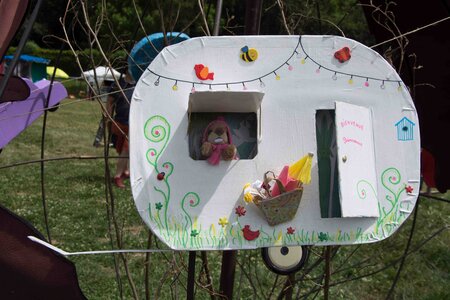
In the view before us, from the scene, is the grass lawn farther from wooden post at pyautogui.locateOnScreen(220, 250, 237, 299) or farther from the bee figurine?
the bee figurine

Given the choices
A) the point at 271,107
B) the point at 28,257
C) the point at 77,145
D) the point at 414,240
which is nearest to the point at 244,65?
the point at 271,107

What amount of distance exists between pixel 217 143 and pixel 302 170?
15cm

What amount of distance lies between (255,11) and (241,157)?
328 millimetres

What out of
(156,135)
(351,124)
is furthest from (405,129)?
(156,135)

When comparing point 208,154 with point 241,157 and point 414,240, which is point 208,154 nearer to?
point 241,157

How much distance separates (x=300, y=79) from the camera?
1.11 meters

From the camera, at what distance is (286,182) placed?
1076 mm

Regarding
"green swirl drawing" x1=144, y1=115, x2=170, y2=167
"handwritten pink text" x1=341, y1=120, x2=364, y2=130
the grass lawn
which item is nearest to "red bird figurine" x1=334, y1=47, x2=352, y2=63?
"handwritten pink text" x1=341, y1=120, x2=364, y2=130

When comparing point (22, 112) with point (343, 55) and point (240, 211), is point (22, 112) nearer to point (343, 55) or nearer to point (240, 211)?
point (240, 211)

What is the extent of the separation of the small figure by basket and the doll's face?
94 millimetres

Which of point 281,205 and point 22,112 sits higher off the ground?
point 22,112

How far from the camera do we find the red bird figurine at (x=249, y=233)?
3.51 ft

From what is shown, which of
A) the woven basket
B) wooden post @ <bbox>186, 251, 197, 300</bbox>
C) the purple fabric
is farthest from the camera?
the purple fabric

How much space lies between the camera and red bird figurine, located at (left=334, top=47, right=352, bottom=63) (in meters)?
1.11
